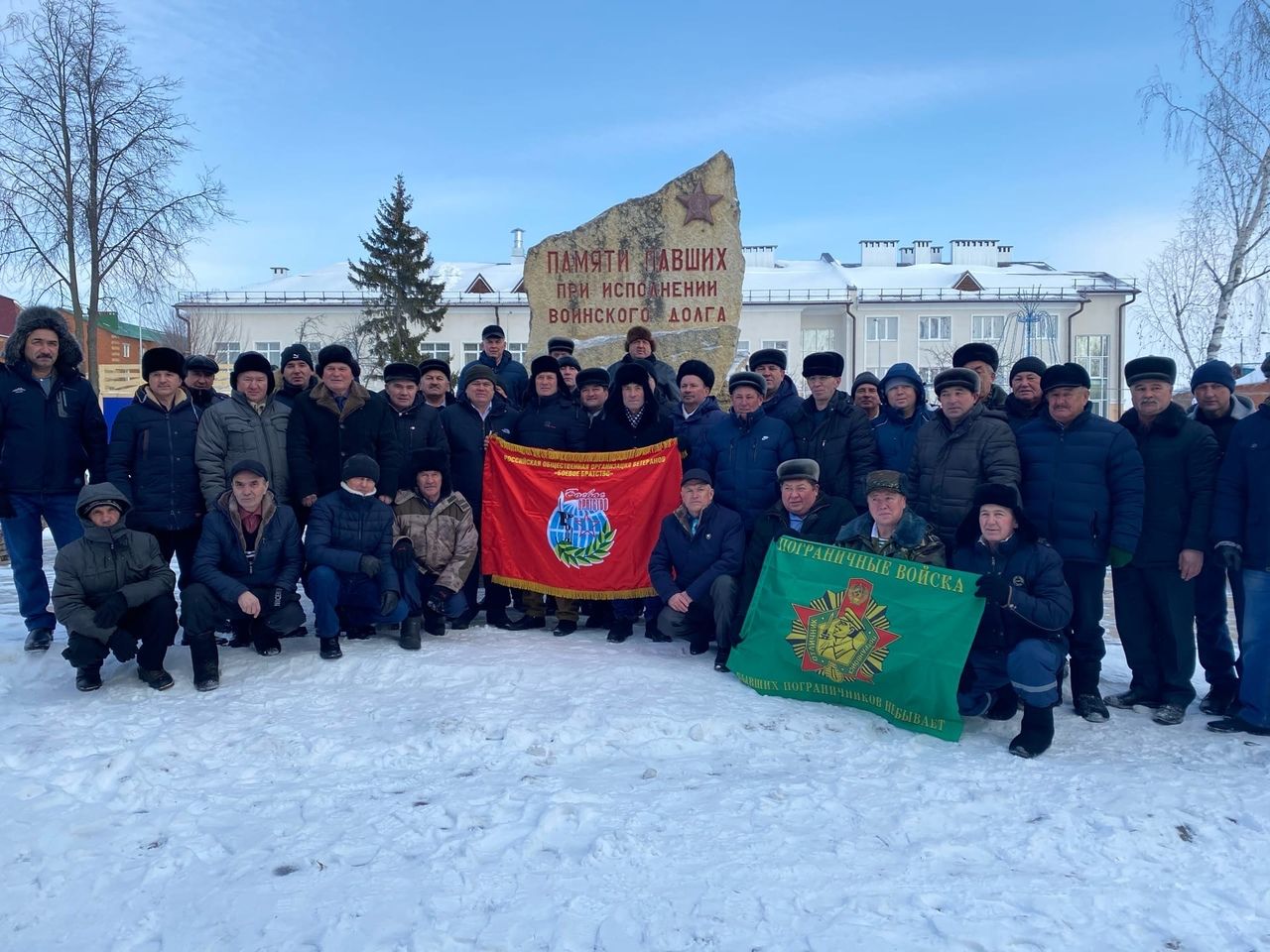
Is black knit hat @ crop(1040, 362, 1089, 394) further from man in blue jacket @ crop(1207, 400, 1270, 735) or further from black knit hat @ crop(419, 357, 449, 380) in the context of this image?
black knit hat @ crop(419, 357, 449, 380)

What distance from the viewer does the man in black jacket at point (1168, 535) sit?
4801 millimetres

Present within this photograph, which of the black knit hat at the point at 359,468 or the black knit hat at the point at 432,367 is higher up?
the black knit hat at the point at 432,367

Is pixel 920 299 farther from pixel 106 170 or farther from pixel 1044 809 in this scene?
pixel 1044 809

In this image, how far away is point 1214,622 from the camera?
508 cm

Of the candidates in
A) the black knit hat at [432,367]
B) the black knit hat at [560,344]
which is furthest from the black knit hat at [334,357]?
the black knit hat at [560,344]

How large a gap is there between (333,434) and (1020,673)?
453cm

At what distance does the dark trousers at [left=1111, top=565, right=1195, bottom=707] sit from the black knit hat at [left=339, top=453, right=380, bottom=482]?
458cm

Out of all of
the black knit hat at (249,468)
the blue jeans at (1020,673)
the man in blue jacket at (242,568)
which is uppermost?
the black knit hat at (249,468)

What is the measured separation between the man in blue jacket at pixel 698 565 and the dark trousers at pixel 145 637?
294cm

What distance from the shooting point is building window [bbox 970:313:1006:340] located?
38.9m

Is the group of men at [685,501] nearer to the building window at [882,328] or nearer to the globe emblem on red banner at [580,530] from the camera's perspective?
the globe emblem on red banner at [580,530]

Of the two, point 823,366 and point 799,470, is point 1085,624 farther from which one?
point 823,366

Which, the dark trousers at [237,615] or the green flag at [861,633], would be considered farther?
the dark trousers at [237,615]

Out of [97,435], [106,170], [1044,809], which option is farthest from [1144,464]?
[106,170]
